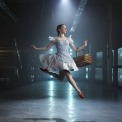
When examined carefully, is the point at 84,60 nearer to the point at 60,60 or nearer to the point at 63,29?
the point at 60,60

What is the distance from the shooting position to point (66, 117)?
8.02 m

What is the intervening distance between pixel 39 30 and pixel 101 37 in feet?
25.6

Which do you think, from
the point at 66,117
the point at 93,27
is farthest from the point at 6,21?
the point at 66,117

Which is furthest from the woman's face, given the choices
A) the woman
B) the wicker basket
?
the wicker basket

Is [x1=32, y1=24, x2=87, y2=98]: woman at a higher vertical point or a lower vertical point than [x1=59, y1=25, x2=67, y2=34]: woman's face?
lower

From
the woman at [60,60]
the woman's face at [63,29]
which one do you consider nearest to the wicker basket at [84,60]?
the woman at [60,60]

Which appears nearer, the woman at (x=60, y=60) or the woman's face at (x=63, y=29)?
the woman's face at (x=63, y=29)

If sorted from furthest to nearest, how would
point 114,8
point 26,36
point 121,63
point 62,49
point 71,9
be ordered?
point 26,36 → point 71,9 → point 114,8 → point 121,63 → point 62,49

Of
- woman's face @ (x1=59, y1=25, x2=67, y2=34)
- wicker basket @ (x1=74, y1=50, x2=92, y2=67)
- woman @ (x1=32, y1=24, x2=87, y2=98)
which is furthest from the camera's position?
woman @ (x1=32, y1=24, x2=87, y2=98)

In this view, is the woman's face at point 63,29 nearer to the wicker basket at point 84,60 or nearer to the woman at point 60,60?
the woman at point 60,60

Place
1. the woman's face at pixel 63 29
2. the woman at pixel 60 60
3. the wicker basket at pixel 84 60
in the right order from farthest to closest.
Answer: the woman at pixel 60 60 → the wicker basket at pixel 84 60 → the woman's face at pixel 63 29

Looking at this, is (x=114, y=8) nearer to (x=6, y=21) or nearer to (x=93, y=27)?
(x=93, y=27)

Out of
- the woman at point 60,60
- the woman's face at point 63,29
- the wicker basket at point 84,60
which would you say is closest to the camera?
the woman's face at point 63,29

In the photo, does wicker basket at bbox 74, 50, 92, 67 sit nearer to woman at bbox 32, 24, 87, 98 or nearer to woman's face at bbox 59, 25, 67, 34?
woman at bbox 32, 24, 87, 98
